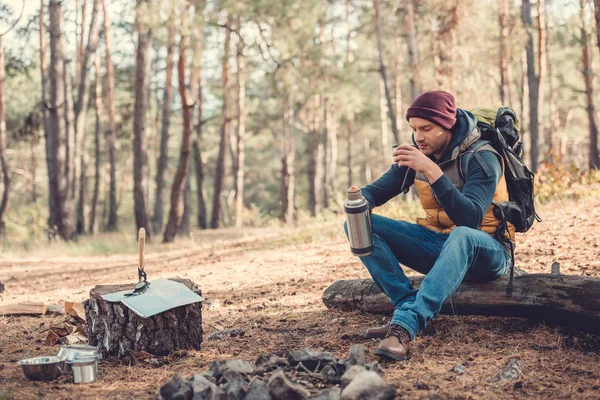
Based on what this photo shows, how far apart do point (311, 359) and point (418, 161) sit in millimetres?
1361

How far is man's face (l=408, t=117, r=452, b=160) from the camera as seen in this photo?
4.02m

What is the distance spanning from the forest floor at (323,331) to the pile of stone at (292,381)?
237mm

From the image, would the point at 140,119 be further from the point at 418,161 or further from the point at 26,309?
the point at 418,161

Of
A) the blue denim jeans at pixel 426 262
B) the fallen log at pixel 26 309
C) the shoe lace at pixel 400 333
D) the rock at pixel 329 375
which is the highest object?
the blue denim jeans at pixel 426 262

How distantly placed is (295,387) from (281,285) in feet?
12.5

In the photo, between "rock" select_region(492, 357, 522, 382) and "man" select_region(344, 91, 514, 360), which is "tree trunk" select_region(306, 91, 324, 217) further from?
"rock" select_region(492, 357, 522, 382)

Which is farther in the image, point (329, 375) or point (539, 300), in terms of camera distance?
point (539, 300)

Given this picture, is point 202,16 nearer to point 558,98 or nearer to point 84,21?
point 84,21

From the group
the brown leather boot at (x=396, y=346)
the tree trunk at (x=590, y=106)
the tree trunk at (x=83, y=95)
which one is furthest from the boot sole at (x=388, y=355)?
the tree trunk at (x=590, y=106)

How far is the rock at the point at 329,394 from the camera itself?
9.66 feet

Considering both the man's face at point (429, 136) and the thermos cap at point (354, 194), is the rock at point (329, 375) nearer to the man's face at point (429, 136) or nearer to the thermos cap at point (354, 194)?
the thermos cap at point (354, 194)

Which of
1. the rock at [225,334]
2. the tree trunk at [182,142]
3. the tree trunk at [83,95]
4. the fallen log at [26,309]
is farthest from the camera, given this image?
the tree trunk at [83,95]

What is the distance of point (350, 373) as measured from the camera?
3.19m

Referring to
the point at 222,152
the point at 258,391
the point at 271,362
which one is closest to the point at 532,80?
the point at 222,152
